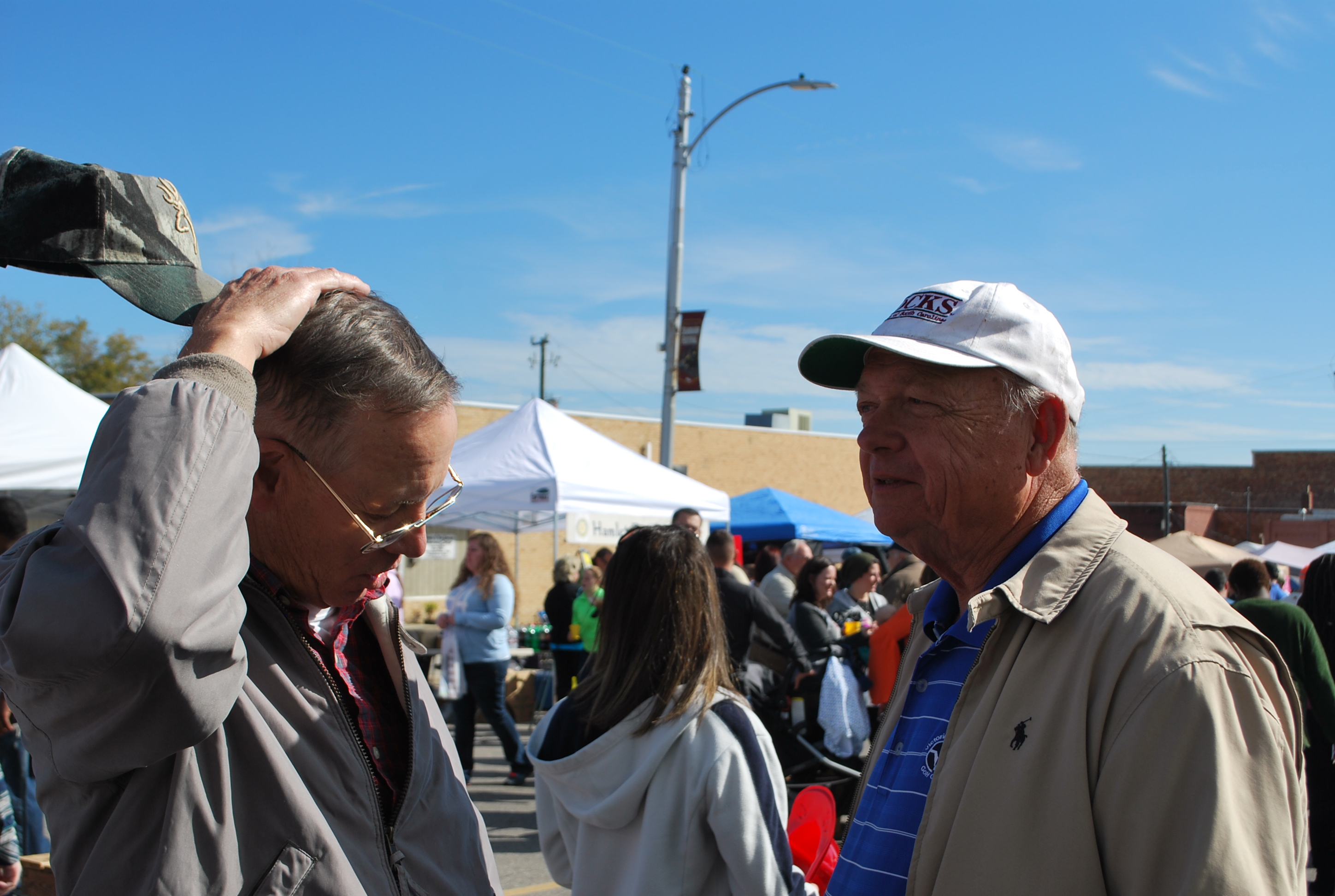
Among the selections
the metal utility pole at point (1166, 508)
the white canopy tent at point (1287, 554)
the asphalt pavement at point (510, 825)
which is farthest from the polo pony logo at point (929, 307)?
the metal utility pole at point (1166, 508)

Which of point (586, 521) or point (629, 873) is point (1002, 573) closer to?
point (629, 873)

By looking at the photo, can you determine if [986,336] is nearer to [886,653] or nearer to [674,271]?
[886,653]

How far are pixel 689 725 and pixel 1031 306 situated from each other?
147 centimetres

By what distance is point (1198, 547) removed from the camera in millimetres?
18422

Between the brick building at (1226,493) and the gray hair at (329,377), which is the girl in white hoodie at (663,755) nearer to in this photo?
the gray hair at (329,377)

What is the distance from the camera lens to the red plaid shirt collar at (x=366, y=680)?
1.49 meters

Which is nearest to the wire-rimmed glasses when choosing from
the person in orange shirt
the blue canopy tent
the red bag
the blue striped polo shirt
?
the blue striped polo shirt

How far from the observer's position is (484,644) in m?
8.02

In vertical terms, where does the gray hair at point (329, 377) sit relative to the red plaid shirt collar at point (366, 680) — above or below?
above

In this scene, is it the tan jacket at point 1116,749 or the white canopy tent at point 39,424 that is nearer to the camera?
the tan jacket at point 1116,749

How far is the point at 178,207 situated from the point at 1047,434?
157 centimetres

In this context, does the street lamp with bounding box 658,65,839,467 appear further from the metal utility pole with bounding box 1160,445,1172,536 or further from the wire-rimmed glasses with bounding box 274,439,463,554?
the metal utility pole with bounding box 1160,445,1172,536

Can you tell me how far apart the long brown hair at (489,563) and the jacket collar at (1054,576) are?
22.4ft

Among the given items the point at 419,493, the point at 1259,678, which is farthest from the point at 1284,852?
the point at 419,493
